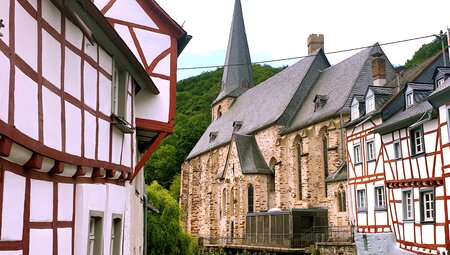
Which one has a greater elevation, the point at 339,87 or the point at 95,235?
the point at 339,87

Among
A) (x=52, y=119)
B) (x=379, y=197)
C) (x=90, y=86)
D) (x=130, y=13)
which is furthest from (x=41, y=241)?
(x=379, y=197)

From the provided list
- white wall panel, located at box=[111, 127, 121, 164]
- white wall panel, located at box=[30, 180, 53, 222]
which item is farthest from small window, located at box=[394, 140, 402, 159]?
white wall panel, located at box=[30, 180, 53, 222]

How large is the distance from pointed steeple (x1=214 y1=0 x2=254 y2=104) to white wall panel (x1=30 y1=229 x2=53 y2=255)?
170 ft

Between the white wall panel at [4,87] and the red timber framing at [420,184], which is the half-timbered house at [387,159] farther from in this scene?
the white wall panel at [4,87]

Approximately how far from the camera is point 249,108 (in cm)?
4938

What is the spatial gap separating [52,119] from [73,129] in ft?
2.56

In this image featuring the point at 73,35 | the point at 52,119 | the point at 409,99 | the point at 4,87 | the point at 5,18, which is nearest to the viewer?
the point at 4,87

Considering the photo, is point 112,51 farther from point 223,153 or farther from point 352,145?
point 223,153

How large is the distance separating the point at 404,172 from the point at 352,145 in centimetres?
500

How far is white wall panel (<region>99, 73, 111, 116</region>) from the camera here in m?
8.15

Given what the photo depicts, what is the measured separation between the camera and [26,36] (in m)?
5.32

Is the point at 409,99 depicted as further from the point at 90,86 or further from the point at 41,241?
the point at 41,241

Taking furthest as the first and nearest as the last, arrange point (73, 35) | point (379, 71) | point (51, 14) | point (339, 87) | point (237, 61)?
point (237, 61)
point (339, 87)
point (379, 71)
point (73, 35)
point (51, 14)

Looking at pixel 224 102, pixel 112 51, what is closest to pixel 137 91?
pixel 112 51
